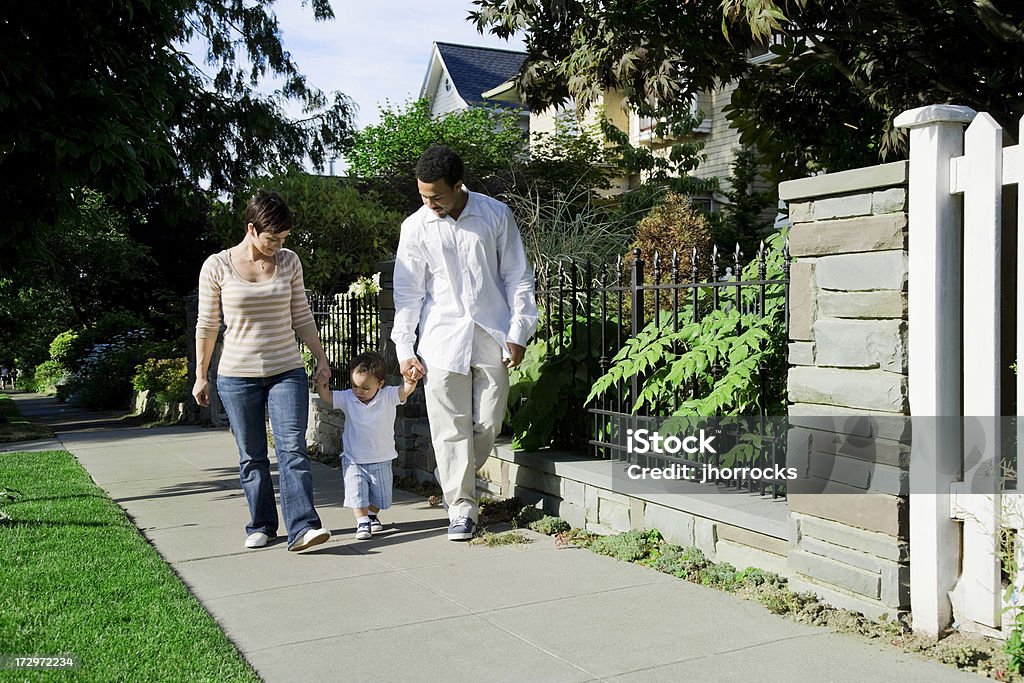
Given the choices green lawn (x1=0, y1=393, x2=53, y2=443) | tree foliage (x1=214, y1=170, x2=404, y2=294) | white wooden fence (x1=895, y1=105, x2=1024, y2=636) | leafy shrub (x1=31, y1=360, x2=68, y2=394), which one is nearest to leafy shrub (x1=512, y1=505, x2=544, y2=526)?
white wooden fence (x1=895, y1=105, x2=1024, y2=636)

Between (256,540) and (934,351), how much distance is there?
140 inches

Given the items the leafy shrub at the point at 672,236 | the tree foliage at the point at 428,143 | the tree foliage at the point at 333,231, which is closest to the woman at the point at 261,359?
the leafy shrub at the point at 672,236

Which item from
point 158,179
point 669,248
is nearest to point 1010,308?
point 158,179

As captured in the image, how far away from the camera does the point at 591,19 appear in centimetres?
758

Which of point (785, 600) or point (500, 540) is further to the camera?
point (500, 540)

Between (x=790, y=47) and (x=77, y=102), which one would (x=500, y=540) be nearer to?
(x=77, y=102)

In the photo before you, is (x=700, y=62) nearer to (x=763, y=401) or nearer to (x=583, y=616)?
(x=763, y=401)

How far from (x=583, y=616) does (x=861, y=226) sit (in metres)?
1.88

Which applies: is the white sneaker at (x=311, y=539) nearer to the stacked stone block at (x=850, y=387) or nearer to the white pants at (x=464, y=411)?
the white pants at (x=464, y=411)

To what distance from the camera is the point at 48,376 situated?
2650 cm

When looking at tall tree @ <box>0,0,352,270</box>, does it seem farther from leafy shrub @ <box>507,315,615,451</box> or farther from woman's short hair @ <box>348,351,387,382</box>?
leafy shrub @ <box>507,315,615,451</box>

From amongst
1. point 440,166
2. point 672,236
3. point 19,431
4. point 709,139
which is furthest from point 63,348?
point 440,166

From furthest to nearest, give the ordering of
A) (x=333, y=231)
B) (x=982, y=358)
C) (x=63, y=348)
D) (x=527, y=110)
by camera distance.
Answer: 1. (x=527, y=110)
2. (x=63, y=348)
3. (x=333, y=231)
4. (x=982, y=358)

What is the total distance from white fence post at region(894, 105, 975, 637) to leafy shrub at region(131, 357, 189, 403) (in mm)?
11445
